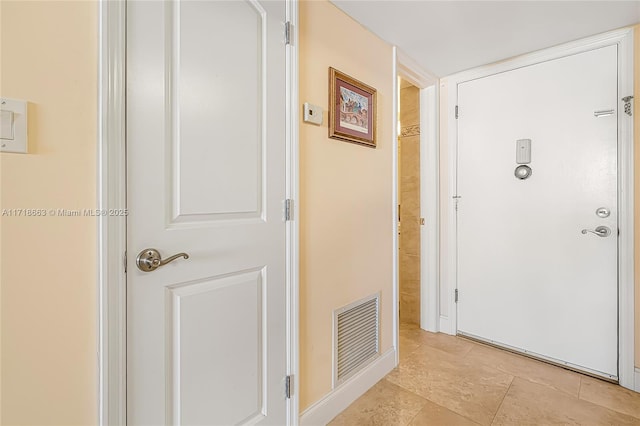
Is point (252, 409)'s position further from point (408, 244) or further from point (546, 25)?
point (546, 25)

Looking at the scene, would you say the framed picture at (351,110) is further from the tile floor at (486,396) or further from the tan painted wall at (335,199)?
the tile floor at (486,396)

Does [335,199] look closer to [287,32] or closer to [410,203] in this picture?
[287,32]

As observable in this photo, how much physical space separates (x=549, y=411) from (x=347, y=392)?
1112 mm

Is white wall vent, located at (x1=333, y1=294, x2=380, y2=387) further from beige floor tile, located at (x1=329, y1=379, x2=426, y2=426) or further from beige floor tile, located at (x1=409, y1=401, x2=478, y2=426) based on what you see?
beige floor tile, located at (x1=409, y1=401, x2=478, y2=426)

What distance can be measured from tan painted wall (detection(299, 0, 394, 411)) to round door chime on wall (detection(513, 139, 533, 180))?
3.33 ft

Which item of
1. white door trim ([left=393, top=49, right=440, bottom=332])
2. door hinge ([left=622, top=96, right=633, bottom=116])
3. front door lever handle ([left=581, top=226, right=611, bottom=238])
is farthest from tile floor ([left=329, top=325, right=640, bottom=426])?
door hinge ([left=622, top=96, right=633, bottom=116])

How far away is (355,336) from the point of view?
1930mm

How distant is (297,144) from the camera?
1513 millimetres

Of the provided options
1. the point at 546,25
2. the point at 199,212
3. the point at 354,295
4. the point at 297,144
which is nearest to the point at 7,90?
the point at 199,212

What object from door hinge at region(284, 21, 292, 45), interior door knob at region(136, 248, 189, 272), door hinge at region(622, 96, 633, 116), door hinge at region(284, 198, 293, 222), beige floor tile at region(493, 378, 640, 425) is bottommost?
beige floor tile at region(493, 378, 640, 425)

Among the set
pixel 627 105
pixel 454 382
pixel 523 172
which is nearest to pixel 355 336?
pixel 454 382

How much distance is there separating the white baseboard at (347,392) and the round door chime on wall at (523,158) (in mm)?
1590

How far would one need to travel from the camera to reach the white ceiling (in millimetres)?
1769

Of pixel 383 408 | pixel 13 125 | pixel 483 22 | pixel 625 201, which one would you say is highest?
pixel 483 22
